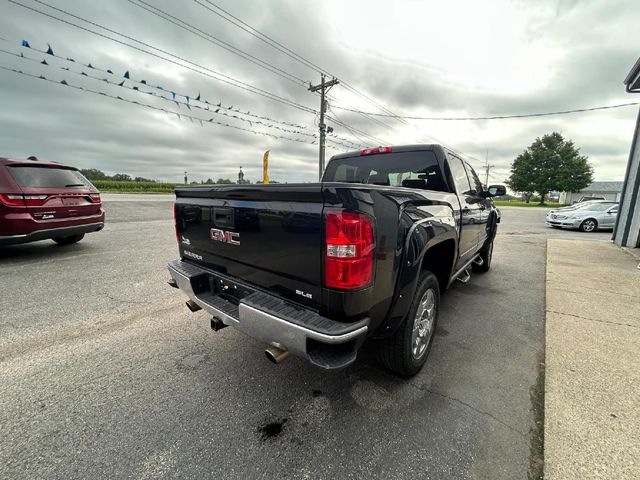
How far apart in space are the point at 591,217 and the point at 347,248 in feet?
57.0

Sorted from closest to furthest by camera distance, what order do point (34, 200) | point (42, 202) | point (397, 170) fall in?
point (397, 170) → point (34, 200) → point (42, 202)

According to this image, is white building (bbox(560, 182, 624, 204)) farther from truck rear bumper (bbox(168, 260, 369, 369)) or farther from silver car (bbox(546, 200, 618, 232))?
truck rear bumper (bbox(168, 260, 369, 369))

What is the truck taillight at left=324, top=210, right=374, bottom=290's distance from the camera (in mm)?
1596

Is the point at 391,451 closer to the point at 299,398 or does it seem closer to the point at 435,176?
the point at 299,398

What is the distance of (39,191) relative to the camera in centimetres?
505

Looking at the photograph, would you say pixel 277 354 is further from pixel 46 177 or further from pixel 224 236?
pixel 46 177

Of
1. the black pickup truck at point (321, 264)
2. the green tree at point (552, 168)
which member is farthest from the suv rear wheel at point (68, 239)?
the green tree at point (552, 168)

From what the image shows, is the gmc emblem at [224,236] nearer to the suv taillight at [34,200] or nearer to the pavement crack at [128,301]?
the pavement crack at [128,301]

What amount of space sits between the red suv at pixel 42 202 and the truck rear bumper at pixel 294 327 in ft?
16.5

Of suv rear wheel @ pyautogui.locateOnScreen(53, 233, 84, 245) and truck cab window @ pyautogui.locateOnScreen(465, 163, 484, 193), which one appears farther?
suv rear wheel @ pyautogui.locateOnScreen(53, 233, 84, 245)

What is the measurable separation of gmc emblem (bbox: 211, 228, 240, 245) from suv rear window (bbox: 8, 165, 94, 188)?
194 inches

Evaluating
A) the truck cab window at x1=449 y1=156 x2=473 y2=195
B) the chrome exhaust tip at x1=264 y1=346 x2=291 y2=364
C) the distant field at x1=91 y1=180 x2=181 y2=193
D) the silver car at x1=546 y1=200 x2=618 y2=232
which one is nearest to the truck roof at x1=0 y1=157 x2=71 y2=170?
the chrome exhaust tip at x1=264 y1=346 x2=291 y2=364

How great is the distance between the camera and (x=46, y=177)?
5.25m

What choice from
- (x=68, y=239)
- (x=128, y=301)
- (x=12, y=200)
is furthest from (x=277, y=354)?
(x=68, y=239)
